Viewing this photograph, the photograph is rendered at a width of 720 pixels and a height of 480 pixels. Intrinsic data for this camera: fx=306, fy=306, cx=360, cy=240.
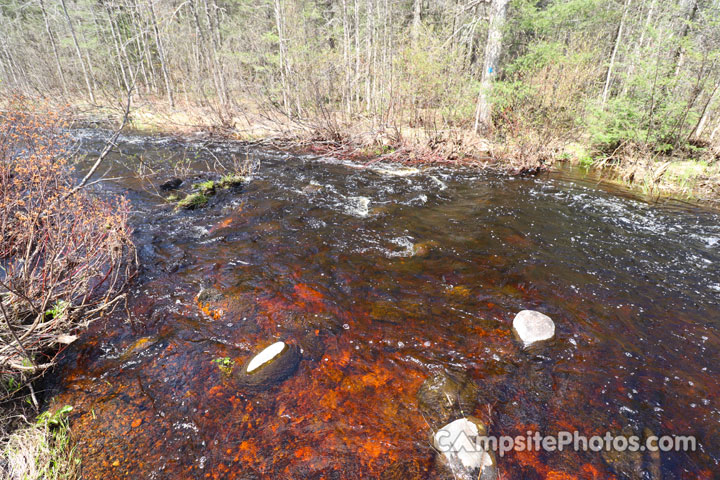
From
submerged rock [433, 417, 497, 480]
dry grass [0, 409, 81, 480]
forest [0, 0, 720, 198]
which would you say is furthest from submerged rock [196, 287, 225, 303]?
forest [0, 0, 720, 198]

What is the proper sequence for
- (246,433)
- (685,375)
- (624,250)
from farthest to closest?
1. (624,250)
2. (685,375)
3. (246,433)

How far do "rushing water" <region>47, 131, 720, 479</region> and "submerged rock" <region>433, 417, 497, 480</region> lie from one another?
0.10m

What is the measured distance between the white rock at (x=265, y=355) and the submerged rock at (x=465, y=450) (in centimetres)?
166

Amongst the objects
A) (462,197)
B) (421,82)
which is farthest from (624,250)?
(421,82)

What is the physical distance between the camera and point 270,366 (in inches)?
119

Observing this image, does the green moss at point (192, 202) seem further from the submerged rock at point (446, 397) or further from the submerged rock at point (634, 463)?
the submerged rock at point (634, 463)

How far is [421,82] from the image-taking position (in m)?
10.6

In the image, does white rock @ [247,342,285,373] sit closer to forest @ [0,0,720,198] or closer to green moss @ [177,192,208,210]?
green moss @ [177,192,208,210]

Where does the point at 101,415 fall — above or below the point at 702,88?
below

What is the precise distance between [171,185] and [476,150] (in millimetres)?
9801

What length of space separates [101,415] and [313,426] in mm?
1778

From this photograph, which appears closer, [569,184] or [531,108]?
[569,184]

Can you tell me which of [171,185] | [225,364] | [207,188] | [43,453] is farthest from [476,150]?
[43,453]

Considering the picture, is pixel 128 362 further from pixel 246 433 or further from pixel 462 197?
pixel 462 197
